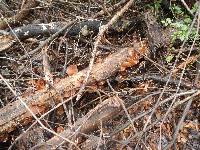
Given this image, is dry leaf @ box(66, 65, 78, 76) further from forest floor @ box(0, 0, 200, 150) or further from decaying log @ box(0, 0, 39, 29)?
decaying log @ box(0, 0, 39, 29)

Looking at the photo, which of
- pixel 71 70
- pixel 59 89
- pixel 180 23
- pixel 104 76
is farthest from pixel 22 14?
pixel 180 23

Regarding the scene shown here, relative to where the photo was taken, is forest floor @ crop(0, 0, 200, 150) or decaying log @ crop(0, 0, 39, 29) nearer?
forest floor @ crop(0, 0, 200, 150)

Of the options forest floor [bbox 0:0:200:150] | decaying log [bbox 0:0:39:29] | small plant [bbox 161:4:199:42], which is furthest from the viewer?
decaying log [bbox 0:0:39:29]

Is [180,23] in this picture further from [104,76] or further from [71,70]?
[71,70]

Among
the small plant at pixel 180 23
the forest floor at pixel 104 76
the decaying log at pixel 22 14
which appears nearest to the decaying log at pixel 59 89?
the forest floor at pixel 104 76

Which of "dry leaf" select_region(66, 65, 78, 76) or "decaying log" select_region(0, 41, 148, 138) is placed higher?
"dry leaf" select_region(66, 65, 78, 76)

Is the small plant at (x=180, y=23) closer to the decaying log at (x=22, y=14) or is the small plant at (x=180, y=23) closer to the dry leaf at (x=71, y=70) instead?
the dry leaf at (x=71, y=70)

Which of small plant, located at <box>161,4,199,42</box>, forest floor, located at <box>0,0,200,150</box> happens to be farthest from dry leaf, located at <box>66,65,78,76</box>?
small plant, located at <box>161,4,199,42</box>

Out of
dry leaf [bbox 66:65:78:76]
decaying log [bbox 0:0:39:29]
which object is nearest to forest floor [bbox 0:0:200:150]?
dry leaf [bbox 66:65:78:76]

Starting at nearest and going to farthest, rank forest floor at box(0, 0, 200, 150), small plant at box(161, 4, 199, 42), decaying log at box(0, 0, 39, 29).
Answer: forest floor at box(0, 0, 200, 150) → small plant at box(161, 4, 199, 42) → decaying log at box(0, 0, 39, 29)
